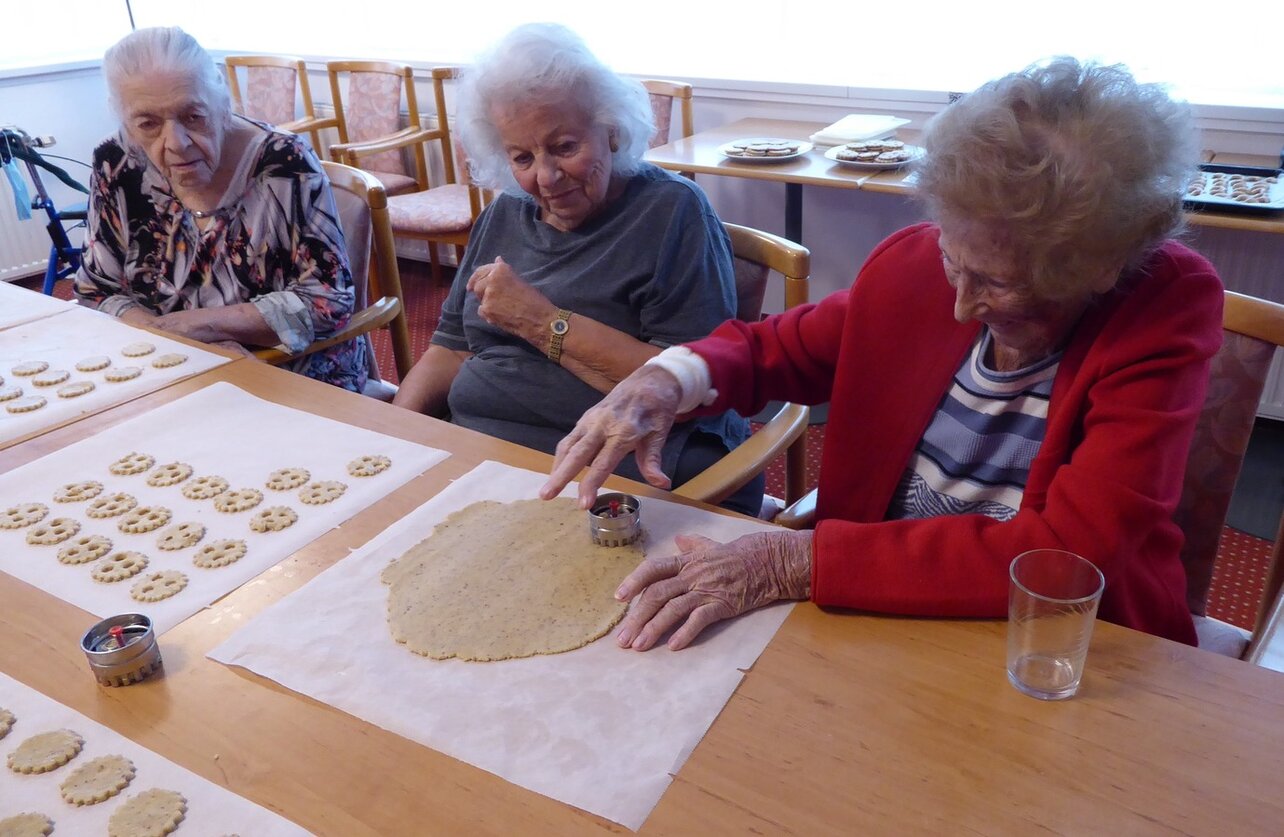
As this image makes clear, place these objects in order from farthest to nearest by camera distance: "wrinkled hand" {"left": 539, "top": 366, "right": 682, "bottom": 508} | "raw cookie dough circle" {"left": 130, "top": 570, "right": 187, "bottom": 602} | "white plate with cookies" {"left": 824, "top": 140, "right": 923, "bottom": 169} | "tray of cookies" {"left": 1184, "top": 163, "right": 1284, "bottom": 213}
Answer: "white plate with cookies" {"left": 824, "top": 140, "right": 923, "bottom": 169}, "tray of cookies" {"left": 1184, "top": 163, "right": 1284, "bottom": 213}, "wrinkled hand" {"left": 539, "top": 366, "right": 682, "bottom": 508}, "raw cookie dough circle" {"left": 130, "top": 570, "right": 187, "bottom": 602}

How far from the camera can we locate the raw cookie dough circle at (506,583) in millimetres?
979

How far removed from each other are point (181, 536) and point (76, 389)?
59 cm

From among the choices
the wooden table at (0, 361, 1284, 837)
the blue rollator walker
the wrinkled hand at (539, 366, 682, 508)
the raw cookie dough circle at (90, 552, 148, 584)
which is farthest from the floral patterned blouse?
the blue rollator walker

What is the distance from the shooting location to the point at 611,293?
1.67 m

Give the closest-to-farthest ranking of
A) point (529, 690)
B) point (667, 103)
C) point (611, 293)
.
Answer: point (529, 690) < point (611, 293) < point (667, 103)

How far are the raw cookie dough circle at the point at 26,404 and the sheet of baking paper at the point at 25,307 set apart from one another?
442 mm

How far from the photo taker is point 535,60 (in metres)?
1.59

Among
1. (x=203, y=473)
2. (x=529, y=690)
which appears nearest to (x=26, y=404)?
(x=203, y=473)

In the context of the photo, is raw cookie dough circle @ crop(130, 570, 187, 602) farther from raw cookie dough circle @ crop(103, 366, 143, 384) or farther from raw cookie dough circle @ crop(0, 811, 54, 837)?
raw cookie dough circle @ crop(103, 366, 143, 384)

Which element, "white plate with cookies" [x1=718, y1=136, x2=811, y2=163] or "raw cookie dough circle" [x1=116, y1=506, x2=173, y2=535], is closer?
"raw cookie dough circle" [x1=116, y1=506, x2=173, y2=535]

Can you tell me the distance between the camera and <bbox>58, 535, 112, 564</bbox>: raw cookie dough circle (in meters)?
1.15

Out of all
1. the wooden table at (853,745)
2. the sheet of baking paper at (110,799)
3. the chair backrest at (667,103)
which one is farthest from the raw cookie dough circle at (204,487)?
the chair backrest at (667,103)

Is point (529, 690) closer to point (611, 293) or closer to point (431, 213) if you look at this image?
point (611, 293)

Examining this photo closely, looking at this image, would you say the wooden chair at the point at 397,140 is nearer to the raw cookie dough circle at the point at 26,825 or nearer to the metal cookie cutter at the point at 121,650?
the metal cookie cutter at the point at 121,650
